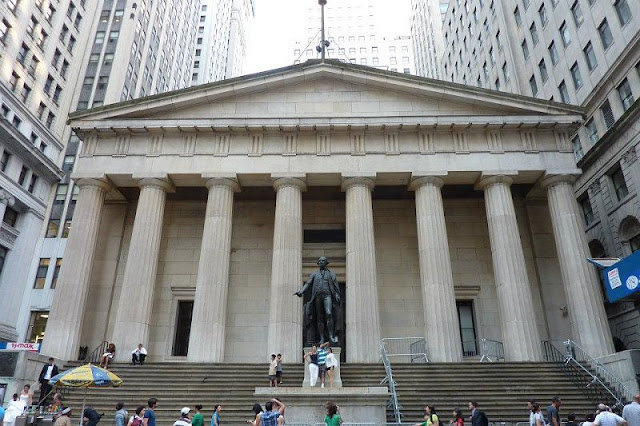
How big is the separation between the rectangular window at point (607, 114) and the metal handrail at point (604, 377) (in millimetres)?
14517

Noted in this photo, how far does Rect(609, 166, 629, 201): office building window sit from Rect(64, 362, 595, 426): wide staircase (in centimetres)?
1380

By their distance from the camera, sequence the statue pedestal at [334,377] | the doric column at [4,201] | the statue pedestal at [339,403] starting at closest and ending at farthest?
1. the statue pedestal at [339,403]
2. the statue pedestal at [334,377]
3. the doric column at [4,201]

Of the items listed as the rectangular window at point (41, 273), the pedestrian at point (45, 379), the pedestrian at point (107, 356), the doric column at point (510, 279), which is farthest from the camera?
the rectangular window at point (41, 273)

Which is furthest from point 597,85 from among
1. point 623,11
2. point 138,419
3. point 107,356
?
point 138,419

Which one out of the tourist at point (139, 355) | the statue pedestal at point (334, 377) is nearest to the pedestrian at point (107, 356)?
the tourist at point (139, 355)

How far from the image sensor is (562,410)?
643 inches

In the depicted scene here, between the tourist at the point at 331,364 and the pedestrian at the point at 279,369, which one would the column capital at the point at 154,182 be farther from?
the tourist at the point at 331,364

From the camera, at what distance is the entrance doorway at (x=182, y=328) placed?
85.9 feet

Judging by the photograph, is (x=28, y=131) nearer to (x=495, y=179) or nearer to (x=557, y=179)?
(x=495, y=179)

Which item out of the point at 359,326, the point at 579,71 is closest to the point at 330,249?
the point at 359,326

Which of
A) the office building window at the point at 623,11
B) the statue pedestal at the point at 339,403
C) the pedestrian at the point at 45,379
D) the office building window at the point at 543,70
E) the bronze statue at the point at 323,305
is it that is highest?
the office building window at the point at 543,70

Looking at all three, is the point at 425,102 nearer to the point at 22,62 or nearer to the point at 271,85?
the point at 271,85

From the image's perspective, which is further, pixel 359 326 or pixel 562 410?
pixel 359 326

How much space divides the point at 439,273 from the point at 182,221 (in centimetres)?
1494
